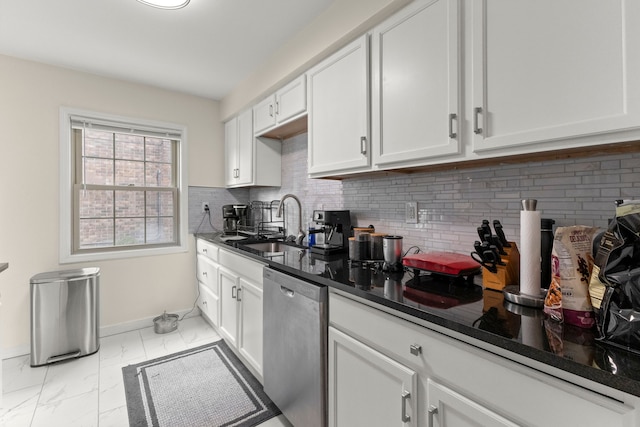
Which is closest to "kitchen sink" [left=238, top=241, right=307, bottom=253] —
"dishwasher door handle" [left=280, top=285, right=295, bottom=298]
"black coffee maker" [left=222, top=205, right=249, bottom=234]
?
"black coffee maker" [left=222, top=205, right=249, bottom=234]

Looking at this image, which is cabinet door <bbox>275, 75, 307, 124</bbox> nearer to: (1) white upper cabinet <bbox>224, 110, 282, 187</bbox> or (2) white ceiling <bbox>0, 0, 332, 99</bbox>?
(2) white ceiling <bbox>0, 0, 332, 99</bbox>

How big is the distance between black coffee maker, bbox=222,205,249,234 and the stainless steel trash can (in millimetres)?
1233

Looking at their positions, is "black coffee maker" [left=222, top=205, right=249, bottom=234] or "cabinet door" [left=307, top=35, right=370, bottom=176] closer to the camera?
"cabinet door" [left=307, top=35, right=370, bottom=176]

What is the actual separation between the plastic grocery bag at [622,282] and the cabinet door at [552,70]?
1.00ft

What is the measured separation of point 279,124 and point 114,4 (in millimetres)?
1257

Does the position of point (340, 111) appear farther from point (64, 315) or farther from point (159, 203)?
point (64, 315)

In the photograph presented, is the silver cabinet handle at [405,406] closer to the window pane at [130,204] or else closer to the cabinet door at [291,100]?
the cabinet door at [291,100]

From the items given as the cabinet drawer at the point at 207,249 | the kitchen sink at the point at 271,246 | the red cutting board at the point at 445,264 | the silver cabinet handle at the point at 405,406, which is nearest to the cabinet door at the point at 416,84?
the red cutting board at the point at 445,264

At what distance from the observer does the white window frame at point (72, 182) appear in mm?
2697

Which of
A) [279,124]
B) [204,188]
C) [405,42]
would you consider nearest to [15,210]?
[204,188]

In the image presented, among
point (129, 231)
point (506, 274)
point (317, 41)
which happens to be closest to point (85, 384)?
point (129, 231)

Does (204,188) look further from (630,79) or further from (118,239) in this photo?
(630,79)

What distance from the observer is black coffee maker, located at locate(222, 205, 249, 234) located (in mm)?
3328

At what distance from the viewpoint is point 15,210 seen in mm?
2502
